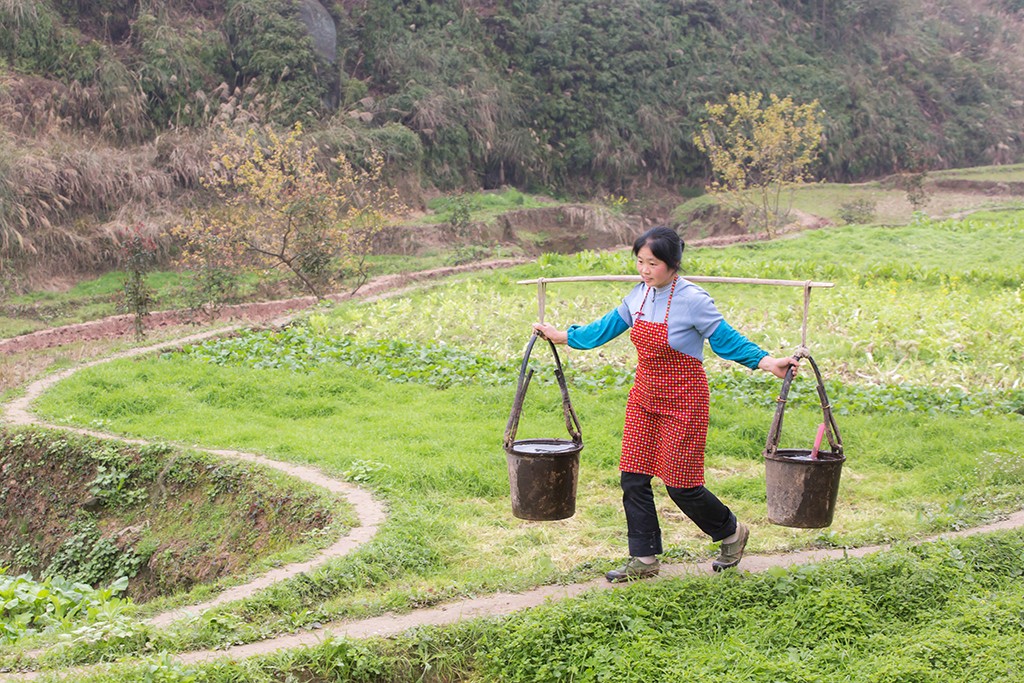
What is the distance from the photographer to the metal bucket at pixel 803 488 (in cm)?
488

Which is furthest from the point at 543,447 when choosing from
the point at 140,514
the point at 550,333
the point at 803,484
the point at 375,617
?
the point at 140,514

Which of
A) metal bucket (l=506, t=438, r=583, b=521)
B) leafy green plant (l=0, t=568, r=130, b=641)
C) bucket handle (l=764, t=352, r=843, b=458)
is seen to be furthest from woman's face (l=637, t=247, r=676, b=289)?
leafy green plant (l=0, t=568, r=130, b=641)

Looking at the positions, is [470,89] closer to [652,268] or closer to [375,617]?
[652,268]

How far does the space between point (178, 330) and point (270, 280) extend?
16.4 ft

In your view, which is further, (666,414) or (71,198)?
(71,198)

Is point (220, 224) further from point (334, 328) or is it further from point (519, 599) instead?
point (519, 599)

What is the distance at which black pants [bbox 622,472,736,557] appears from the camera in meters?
5.00

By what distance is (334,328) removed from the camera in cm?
1346

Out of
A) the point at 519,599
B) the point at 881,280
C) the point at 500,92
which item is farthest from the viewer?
the point at 500,92

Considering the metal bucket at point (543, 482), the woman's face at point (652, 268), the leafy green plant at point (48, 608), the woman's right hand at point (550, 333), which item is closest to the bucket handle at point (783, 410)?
the woman's face at point (652, 268)

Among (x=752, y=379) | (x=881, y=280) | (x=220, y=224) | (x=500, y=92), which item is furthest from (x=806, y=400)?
(x=500, y=92)

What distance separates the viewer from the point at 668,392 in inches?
195

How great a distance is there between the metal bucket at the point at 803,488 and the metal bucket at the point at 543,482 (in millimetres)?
973

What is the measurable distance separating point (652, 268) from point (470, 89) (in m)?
27.5
